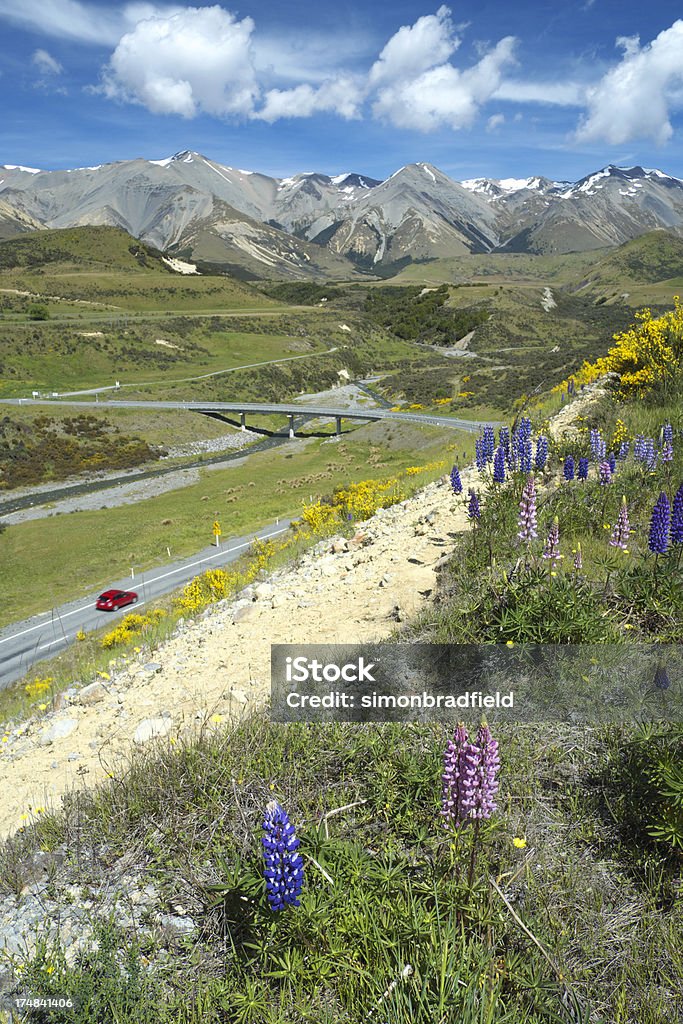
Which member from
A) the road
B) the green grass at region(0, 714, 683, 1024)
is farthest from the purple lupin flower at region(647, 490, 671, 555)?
the road

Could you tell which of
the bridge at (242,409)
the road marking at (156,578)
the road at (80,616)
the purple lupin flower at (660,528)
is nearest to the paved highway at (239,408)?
the bridge at (242,409)

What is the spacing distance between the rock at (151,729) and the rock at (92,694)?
78.5 inches

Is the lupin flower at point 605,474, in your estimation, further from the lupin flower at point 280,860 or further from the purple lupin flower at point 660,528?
the lupin flower at point 280,860

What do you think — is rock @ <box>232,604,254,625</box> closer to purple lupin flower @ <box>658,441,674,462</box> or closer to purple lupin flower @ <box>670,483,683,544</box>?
purple lupin flower @ <box>670,483,683,544</box>

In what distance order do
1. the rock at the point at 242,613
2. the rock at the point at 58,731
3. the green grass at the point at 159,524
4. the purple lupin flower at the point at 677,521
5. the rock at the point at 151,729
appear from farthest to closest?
the green grass at the point at 159,524 → the rock at the point at 242,613 → the rock at the point at 58,731 → the rock at the point at 151,729 → the purple lupin flower at the point at 677,521

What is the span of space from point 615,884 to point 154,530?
3701cm

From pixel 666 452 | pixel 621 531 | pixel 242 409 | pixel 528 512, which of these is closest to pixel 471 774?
pixel 528 512

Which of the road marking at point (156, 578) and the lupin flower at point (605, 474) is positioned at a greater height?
the lupin flower at point (605, 474)

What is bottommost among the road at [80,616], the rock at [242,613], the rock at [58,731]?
the road at [80,616]

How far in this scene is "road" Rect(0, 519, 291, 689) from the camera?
21.7 m

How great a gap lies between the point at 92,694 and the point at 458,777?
22.3 feet

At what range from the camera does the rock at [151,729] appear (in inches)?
242

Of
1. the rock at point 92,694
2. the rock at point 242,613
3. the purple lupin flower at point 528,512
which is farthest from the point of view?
the rock at point 242,613

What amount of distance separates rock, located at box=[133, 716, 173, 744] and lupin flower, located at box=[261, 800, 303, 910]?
11.8 ft
